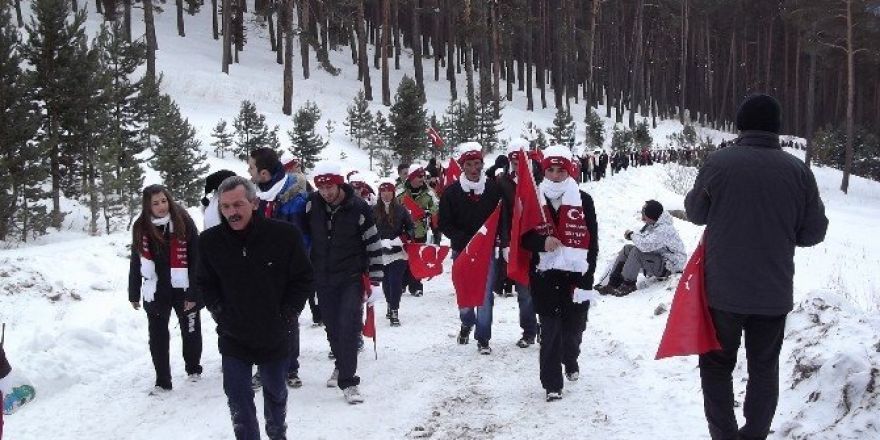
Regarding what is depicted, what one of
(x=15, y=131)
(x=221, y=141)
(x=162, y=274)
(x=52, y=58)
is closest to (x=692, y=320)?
(x=162, y=274)

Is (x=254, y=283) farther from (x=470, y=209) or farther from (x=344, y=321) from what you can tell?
(x=470, y=209)

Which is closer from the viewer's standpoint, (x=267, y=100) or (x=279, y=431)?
(x=279, y=431)

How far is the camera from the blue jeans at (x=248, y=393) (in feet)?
15.6

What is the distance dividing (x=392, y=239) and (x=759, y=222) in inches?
274

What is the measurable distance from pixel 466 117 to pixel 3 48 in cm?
2302

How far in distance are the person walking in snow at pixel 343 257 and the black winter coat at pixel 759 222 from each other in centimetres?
334

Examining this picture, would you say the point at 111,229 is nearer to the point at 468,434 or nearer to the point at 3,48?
the point at 3,48

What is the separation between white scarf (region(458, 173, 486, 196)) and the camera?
8.16 meters

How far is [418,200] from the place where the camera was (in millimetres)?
12305

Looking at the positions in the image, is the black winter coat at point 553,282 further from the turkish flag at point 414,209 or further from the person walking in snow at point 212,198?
the turkish flag at point 414,209

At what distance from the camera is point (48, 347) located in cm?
766

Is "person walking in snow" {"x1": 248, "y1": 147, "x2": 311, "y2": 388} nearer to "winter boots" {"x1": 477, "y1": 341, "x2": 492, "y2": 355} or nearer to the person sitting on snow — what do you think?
"winter boots" {"x1": 477, "y1": 341, "x2": 492, "y2": 355}

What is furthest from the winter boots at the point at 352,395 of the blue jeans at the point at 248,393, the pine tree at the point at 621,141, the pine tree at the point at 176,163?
the pine tree at the point at 621,141

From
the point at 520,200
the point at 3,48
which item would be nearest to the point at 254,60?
the point at 3,48
